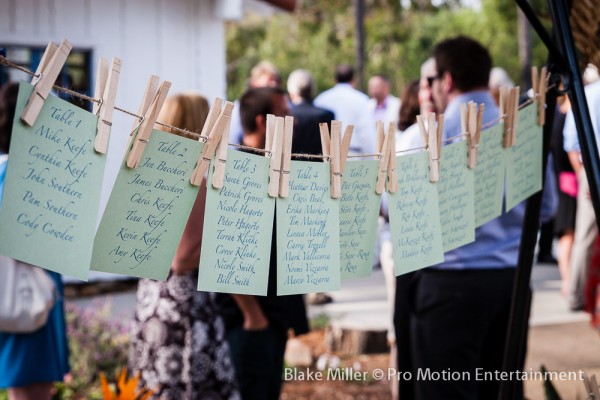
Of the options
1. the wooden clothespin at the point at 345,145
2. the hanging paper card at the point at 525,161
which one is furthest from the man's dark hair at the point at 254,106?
the wooden clothespin at the point at 345,145

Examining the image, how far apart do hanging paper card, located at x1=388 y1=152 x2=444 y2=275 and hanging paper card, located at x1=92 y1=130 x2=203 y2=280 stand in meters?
0.52

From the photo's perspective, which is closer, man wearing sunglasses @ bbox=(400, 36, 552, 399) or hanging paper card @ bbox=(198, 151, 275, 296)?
hanging paper card @ bbox=(198, 151, 275, 296)

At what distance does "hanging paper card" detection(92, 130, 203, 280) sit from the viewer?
152cm

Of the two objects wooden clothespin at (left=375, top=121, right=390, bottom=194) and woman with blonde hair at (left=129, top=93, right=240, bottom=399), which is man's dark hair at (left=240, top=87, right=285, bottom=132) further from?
wooden clothespin at (left=375, top=121, right=390, bottom=194)

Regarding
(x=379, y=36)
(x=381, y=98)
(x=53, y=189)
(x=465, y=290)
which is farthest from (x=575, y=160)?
(x=379, y=36)

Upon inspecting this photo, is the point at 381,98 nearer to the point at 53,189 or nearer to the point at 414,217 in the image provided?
the point at 414,217

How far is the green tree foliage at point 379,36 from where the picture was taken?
970 inches

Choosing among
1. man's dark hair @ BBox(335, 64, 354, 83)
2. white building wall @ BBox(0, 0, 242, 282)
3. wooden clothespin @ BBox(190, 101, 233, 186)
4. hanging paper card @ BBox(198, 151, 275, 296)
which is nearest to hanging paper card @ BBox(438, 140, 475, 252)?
hanging paper card @ BBox(198, 151, 275, 296)

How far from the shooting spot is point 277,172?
1.67m

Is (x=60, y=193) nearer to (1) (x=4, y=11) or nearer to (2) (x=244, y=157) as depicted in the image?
(2) (x=244, y=157)

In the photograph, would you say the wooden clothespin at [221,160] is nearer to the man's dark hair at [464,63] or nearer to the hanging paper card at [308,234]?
the hanging paper card at [308,234]

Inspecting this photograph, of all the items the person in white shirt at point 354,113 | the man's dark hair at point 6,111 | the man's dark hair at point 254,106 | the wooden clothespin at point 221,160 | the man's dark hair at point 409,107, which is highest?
the person in white shirt at point 354,113

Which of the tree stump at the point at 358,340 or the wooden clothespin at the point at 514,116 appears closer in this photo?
the wooden clothespin at the point at 514,116

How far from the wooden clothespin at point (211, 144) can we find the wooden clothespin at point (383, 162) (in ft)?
1.33
